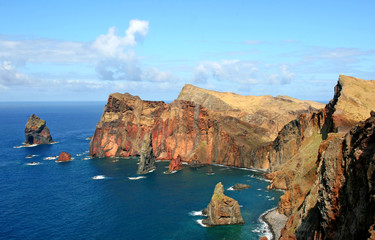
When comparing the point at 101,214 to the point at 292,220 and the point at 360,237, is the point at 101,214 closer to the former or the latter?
the point at 292,220

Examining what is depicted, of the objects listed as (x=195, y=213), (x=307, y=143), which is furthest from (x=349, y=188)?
(x=307, y=143)

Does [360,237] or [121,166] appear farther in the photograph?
[121,166]

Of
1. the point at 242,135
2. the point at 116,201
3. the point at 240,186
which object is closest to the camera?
the point at 116,201

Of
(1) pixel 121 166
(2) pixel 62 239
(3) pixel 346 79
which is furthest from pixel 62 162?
(3) pixel 346 79

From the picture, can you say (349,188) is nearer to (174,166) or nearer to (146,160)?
(146,160)

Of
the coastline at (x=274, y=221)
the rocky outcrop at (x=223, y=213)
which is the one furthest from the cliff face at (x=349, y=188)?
the rocky outcrop at (x=223, y=213)

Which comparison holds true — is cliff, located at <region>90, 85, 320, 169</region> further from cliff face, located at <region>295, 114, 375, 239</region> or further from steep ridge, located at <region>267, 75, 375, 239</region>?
cliff face, located at <region>295, 114, 375, 239</region>
